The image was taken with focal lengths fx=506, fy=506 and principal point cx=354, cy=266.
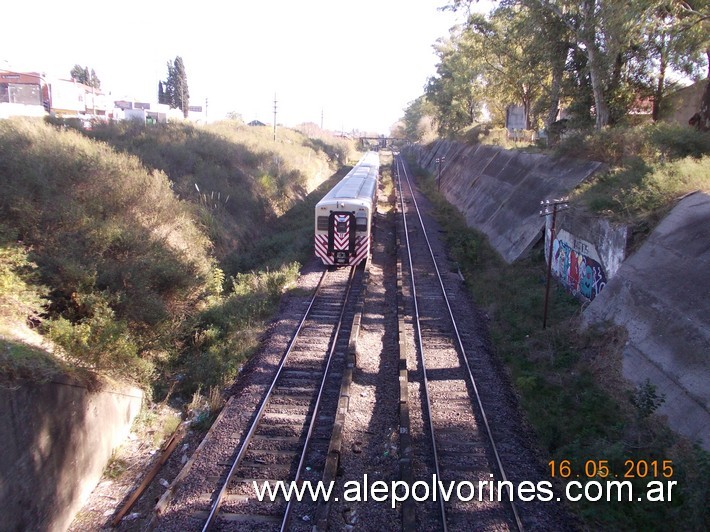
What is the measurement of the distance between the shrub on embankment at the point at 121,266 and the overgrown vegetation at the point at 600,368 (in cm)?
656

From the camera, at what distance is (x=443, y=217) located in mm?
30516

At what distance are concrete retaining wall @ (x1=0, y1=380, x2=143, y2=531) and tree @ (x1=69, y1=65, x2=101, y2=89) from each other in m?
111

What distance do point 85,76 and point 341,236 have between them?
109696mm

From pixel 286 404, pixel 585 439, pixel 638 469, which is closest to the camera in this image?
pixel 638 469

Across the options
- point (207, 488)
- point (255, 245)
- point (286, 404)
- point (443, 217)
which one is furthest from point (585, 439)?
point (443, 217)

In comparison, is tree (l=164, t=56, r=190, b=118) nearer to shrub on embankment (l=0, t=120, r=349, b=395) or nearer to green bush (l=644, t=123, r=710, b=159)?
shrub on embankment (l=0, t=120, r=349, b=395)

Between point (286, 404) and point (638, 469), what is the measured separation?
19.5 ft

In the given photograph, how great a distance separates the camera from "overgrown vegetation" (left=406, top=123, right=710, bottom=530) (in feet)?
22.1

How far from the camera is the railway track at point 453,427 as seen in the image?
704 cm

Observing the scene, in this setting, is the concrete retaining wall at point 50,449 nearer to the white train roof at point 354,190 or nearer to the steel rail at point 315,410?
the steel rail at point 315,410

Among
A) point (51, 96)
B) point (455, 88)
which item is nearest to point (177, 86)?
point (51, 96)

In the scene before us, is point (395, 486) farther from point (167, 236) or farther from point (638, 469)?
point (167, 236)

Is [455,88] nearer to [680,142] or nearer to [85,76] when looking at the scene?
[680,142]

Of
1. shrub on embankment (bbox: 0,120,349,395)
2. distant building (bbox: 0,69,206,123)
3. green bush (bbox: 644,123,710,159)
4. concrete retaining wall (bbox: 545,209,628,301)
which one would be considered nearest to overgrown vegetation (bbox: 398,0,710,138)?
green bush (bbox: 644,123,710,159)
